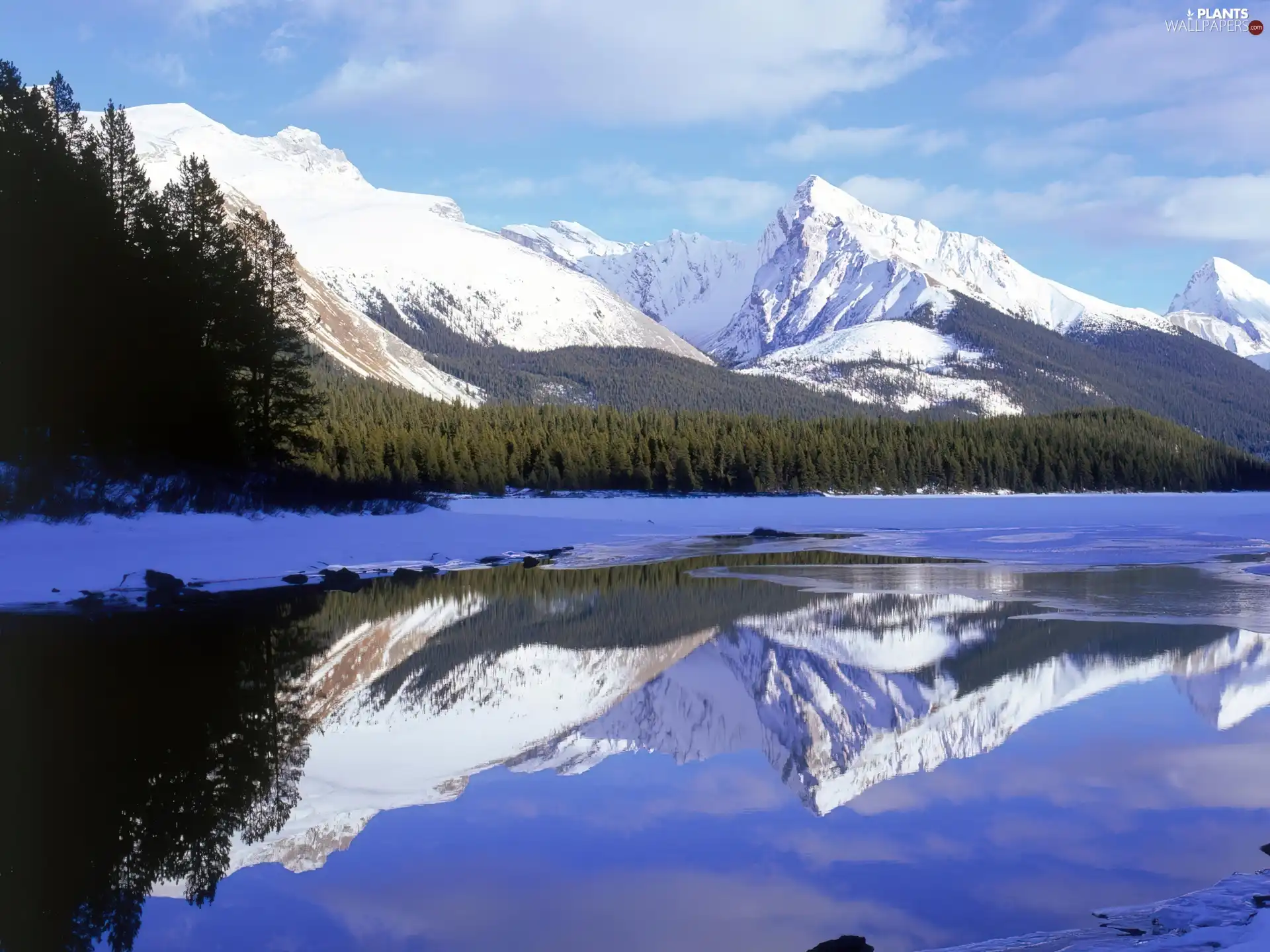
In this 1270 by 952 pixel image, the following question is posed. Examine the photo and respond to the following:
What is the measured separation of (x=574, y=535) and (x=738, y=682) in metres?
37.4

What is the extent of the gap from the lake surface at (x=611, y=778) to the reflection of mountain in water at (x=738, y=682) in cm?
8

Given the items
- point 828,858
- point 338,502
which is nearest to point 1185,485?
point 338,502

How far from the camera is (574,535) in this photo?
5500cm

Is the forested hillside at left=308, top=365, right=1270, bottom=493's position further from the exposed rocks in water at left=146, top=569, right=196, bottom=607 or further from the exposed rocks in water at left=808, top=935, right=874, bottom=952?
the exposed rocks in water at left=808, top=935, right=874, bottom=952

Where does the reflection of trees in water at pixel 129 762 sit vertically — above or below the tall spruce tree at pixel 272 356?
below

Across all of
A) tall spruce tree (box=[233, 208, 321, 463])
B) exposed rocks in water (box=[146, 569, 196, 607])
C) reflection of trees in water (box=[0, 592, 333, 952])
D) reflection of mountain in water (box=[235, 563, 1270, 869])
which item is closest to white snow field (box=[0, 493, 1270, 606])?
exposed rocks in water (box=[146, 569, 196, 607])

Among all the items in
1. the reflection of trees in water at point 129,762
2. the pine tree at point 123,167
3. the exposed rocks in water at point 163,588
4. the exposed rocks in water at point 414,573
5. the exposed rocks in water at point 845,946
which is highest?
the pine tree at point 123,167

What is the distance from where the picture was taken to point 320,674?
59.5ft

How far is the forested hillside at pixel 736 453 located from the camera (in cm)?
10119

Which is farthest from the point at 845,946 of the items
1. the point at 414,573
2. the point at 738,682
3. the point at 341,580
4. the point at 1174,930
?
the point at 414,573

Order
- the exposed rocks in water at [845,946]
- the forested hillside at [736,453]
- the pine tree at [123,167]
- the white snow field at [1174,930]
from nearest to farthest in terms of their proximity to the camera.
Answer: the exposed rocks in water at [845,946], the white snow field at [1174,930], the pine tree at [123,167], the forested hillside at [736,453]

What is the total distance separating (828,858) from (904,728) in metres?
5.08

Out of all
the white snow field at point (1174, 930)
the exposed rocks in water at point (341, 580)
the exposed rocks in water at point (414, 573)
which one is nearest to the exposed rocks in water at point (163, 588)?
the exposed rocks in water at point (341, 580)

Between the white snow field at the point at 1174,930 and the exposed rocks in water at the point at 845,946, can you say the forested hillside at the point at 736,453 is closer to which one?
the exposed rocks in water at the point at 845,946
